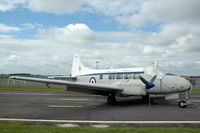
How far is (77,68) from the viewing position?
25016 millimetres

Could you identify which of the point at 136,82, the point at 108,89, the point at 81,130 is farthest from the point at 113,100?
the point at 81,130

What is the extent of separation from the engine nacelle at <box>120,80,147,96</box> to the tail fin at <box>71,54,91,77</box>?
9.24 meters

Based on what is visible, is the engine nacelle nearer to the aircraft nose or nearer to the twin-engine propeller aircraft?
the twin-engine propeller aircraft

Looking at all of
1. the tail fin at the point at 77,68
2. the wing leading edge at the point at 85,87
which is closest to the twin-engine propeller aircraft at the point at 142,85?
the wing leading edge at the point at 85,87

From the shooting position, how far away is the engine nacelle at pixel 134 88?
46.0 feet

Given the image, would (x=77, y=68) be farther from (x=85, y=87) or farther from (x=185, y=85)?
(x=185, y=85)

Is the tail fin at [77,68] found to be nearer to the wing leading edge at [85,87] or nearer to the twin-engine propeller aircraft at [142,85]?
the wing leading edge at [85,87]

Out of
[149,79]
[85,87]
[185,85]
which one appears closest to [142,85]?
[149,79]

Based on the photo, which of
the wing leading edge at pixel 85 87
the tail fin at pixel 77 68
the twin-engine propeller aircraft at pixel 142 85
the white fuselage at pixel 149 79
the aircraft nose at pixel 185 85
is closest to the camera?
the wing leading edge at pixel 85 87

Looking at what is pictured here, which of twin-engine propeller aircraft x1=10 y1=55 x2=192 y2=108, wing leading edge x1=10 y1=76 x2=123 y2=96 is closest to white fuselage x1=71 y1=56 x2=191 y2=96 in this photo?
twin-engine propeller aircraft x1=10 y1=55 x2=192 y2=108

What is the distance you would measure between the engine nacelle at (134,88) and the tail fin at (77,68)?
9239mm

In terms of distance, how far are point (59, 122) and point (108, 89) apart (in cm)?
628

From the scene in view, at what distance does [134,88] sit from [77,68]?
12.2 metres

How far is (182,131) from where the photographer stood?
6711 mm
